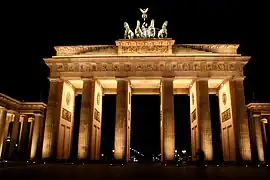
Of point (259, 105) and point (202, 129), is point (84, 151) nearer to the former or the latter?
point (202, 129)

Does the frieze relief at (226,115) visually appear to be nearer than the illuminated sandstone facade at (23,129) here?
Yes

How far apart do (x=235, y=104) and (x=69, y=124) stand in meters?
21.3

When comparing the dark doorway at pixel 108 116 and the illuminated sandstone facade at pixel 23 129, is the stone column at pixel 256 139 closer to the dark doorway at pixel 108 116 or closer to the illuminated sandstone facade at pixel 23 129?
the dark doorway at pixel 108 116

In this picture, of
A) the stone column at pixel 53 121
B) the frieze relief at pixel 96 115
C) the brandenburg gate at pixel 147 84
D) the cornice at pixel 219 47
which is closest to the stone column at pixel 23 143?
the brandenburg gate at pixel 147 84

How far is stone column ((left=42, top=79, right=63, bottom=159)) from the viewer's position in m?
29.4

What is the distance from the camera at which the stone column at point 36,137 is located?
3822 cm

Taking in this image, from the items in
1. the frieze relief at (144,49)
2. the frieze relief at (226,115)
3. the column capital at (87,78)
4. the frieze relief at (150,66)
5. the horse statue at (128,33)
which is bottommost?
the frieze relief at (226,115)

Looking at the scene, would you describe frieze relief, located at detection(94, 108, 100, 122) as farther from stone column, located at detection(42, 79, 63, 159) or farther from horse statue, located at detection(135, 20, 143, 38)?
horse statue, located at detection(135, 20, 143, 38)

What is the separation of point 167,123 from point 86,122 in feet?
31.3

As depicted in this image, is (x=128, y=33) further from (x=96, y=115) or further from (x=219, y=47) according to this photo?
(x=219, y=47)

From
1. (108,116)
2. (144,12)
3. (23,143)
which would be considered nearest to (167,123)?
(144,12)

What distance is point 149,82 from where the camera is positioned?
3372cm

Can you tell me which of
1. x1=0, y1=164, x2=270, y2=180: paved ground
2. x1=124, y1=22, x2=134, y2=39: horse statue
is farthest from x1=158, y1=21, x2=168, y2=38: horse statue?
x1=0, y1=164, x2=270, y2=180: paved ground

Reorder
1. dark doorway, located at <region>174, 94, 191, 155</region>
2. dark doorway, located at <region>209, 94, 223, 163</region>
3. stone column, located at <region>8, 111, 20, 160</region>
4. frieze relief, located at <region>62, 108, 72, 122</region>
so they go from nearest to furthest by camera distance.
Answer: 1. frieze relief, located at <region>62, 108, 72, 122</region>
2. stone column, located at <region>8, 111, 20, 160</region>
3. dark doorway, located at <region>209, 94, 223, 163</region>
4. dark doorway, located at <region>174, 94, 191, 155</region>
